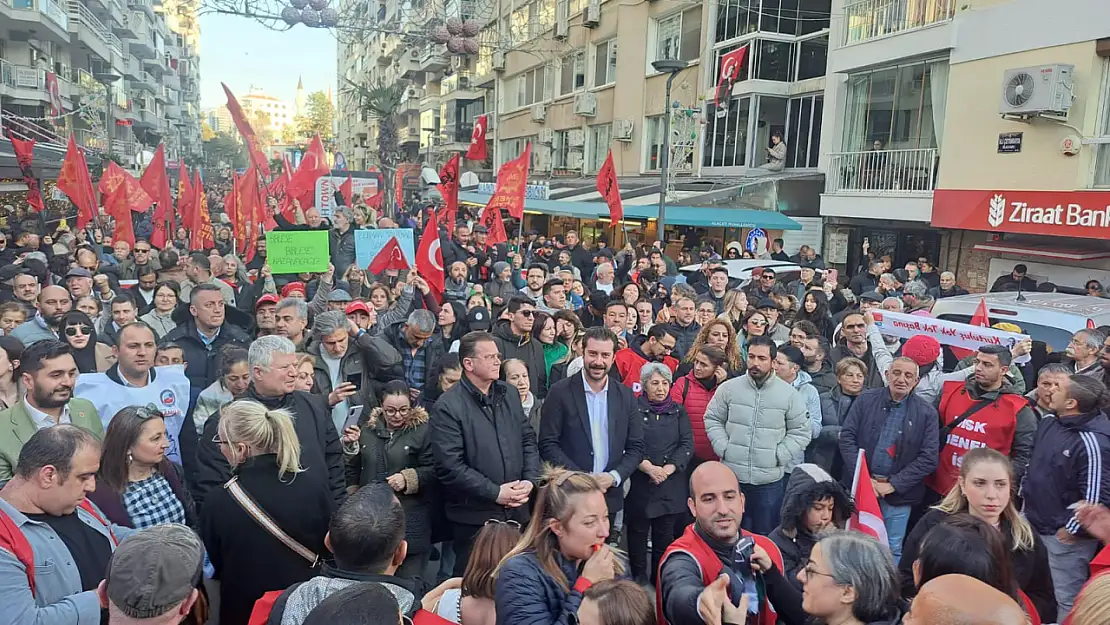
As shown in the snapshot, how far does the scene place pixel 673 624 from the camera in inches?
106

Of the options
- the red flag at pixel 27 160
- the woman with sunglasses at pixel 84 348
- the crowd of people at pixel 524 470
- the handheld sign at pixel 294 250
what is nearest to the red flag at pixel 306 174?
the red flag at pixel 27 160

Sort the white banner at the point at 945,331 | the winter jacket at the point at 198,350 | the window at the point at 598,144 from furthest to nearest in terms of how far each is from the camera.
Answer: the window at the point at 598,144 → the white banner at the point at 945,331 → the winter jacket at the point at 198,350

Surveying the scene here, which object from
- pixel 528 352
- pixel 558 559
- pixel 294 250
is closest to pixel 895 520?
pixel 528 352

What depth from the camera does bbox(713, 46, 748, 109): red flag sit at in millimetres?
19469

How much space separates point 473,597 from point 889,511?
3.26 m

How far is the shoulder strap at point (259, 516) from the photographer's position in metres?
3.25

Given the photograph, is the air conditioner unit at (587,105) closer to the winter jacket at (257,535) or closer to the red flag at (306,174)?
the red flag at (306,174)

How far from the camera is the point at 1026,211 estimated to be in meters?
13.7

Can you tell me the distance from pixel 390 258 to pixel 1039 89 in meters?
11.5

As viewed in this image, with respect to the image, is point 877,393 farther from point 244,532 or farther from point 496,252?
point 496,252

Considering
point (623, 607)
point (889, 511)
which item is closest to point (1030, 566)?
point (889, 511)

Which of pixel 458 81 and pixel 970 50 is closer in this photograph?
pixel 970 50

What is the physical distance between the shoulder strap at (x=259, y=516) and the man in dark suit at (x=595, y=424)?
74.9 inches

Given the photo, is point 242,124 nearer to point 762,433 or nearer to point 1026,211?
point 762,433
